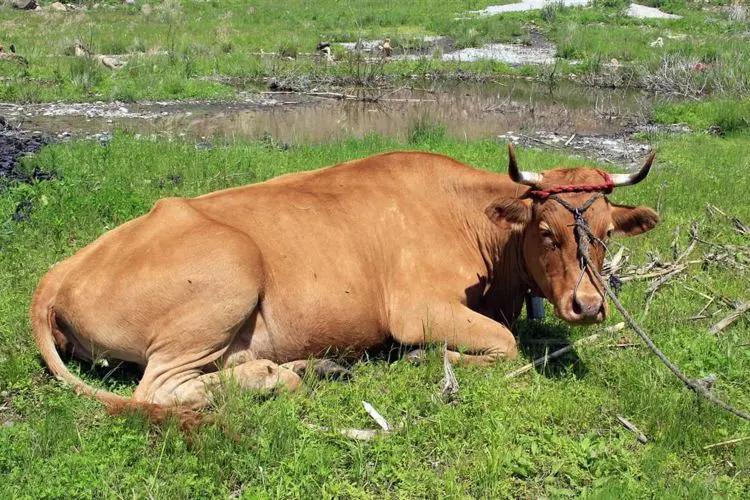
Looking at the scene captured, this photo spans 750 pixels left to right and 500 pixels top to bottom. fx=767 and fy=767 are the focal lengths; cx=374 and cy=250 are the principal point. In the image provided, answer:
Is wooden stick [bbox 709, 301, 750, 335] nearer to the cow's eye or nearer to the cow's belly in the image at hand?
the cow's eye

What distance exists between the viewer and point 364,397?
18.7 ft

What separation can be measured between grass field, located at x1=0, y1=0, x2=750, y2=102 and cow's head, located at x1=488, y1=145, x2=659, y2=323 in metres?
16.8

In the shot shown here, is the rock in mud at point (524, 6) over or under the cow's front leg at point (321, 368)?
under

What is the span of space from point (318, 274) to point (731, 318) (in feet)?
12.3

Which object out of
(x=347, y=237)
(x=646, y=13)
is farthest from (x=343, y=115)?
(x=646, y=13)

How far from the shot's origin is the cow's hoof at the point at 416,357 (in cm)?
621

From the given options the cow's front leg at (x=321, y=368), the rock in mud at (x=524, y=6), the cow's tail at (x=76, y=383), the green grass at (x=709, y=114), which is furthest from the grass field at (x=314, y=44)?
the cow's front leg at (x=321, y=368)

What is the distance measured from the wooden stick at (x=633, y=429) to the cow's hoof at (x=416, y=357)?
157cm

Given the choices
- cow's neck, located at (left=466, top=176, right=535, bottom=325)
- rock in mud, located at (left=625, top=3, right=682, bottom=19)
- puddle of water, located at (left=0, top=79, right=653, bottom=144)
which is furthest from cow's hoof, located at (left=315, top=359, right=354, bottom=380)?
rock in mud, located at (left=625, top=3, right=682, bottom=19)

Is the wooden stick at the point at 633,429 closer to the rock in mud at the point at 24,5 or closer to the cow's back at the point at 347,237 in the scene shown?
the cow's back at the point at 347,237

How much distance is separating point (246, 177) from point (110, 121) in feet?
27.6

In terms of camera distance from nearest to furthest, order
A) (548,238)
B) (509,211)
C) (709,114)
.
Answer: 1. (548,238)
2. (509,211)
3. (709,114)

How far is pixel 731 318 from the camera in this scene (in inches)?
272

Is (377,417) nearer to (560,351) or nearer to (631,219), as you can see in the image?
(560,351)
